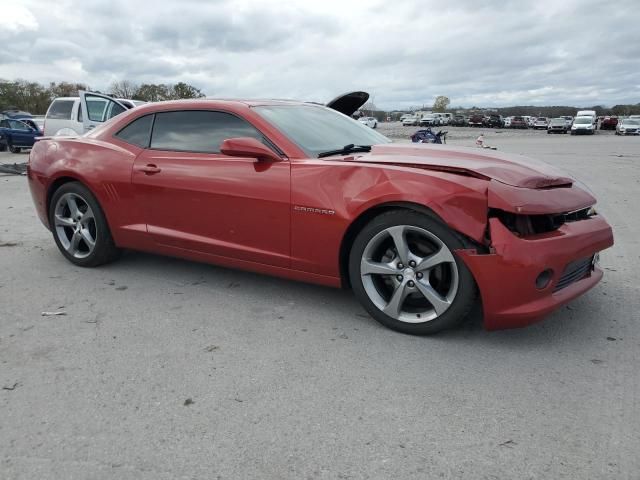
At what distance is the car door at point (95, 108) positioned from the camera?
13.1 metres

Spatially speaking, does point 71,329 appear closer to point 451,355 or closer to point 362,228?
Answer: point 362,228

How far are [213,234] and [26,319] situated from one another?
1.33 metres

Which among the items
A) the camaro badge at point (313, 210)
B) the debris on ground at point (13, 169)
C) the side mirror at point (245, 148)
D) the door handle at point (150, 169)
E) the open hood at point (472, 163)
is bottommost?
the debris on ground at point (13, 169)

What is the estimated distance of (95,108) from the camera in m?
13.5

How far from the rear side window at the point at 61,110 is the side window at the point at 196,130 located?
10750mm

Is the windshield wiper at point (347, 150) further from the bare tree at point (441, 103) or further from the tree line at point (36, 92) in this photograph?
the bare tree at point (441, 103)

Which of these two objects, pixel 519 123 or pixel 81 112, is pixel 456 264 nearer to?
pixel 81 112

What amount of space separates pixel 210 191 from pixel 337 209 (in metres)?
1.02

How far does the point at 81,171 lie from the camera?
4.43 m

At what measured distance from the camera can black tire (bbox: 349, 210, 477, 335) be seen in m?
2.93

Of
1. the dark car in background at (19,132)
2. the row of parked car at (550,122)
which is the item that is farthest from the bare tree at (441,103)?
the dark car in background at (19,132)

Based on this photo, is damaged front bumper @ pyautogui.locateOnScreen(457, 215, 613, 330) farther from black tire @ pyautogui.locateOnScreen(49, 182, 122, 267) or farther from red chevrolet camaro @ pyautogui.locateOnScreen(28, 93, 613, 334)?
black tire @ pyautogui.locateOnScreen(49, 182, 122, 267)

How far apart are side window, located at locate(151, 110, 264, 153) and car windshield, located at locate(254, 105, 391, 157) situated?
8.1 inches

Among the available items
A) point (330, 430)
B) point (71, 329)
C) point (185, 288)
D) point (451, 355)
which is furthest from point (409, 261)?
point (71, 329)
